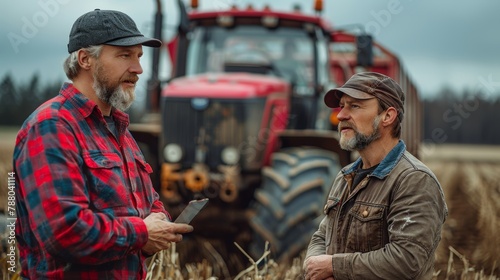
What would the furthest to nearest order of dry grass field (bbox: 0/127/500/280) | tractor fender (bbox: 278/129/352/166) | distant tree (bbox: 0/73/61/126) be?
1. distant tree (bbox: 0/73/61/126)
2. tractor fender (bbox: 278/129/352/166)
3. dry grass field (bbox: 0/127/500/280)

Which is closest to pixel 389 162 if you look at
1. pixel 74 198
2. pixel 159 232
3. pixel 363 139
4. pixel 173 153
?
pixel 363 139

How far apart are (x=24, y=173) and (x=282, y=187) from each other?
4294mm

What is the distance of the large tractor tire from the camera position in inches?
259

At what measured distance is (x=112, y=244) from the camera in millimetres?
2674

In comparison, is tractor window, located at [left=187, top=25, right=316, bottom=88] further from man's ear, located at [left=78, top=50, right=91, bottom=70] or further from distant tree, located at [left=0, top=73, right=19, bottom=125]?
distant tree, located at [left=0, top=73, right=19, bottom=125]

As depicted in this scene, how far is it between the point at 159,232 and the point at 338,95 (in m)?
1.10

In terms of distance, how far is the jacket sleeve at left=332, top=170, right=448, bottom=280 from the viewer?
2828 millimetres

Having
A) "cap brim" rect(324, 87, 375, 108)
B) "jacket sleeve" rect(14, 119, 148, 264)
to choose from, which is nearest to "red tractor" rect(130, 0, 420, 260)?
"cap brim" rect(324, 87, 375, 108)

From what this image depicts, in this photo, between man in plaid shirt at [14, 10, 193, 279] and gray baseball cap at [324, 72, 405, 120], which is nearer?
man in plaid shirt at [14, 10, 193, 279]

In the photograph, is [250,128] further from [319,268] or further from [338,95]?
[319,268]

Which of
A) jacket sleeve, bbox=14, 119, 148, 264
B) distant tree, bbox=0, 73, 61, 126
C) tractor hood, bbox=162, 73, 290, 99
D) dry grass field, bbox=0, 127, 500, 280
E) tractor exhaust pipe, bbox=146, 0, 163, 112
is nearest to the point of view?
jacket sleeve, bbox=14, 119, 148, 264

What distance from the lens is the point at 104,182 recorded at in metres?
2.79

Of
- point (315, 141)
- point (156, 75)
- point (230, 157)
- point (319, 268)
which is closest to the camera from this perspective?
point (319, 268)

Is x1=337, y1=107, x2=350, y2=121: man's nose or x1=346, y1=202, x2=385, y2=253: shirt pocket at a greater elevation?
x1=337, y1=107, x2=350, y2=121: man's nose
